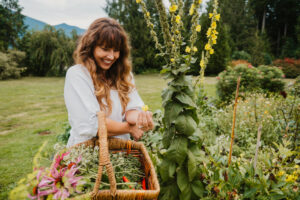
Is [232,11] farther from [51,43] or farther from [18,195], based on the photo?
[18,195]

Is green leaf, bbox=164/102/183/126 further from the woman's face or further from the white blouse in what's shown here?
the woman's face

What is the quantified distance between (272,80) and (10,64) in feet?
62.2

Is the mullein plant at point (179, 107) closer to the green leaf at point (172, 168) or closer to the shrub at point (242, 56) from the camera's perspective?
the green leaf at point (172, 168)

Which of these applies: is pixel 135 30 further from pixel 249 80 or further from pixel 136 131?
pixel 136 131

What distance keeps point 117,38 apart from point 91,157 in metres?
1.13

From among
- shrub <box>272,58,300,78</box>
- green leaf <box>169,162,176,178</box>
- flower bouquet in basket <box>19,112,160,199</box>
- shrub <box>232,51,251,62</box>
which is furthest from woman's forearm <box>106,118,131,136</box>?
shrub <box>232,51,251,62</box>

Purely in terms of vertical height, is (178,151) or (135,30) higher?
(135,30)

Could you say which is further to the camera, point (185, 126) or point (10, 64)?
point (10, 64)

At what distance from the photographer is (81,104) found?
5.47 ft

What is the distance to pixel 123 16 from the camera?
21672 mm

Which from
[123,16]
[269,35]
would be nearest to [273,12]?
[269,35]

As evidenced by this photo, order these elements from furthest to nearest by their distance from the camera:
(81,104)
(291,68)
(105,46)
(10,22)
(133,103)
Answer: (10,22) → (291,68) → (133,103) → (105,46) → (81,104)

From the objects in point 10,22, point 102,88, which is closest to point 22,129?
point 102,88

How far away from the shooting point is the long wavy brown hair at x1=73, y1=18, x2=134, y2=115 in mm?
1802
